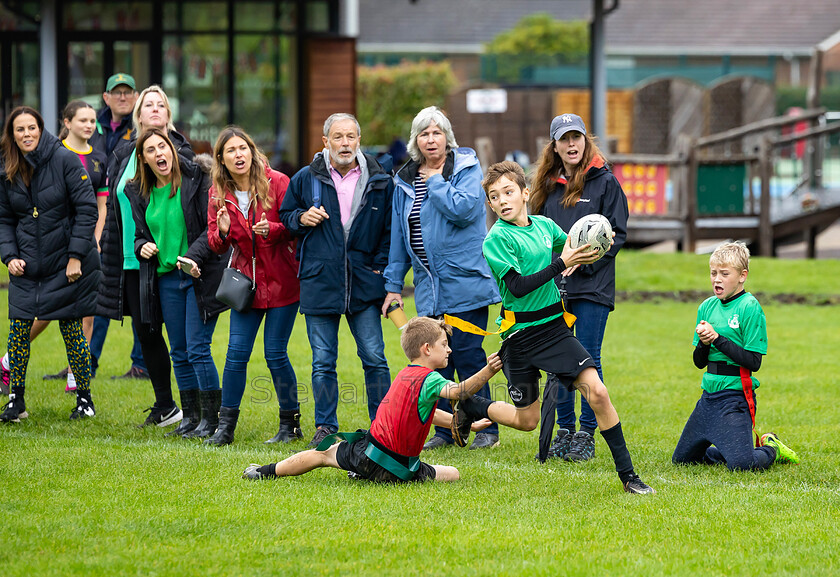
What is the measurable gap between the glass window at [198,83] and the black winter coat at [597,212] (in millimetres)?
13347

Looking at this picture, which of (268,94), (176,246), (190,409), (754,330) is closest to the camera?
(754,330)

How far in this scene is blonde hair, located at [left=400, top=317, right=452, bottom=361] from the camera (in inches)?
229

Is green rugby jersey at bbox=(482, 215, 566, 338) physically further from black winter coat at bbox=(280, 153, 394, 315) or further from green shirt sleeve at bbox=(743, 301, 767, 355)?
black winter coat at bbox=(280, 153, 394, 315)

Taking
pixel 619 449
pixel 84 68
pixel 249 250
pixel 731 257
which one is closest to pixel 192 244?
pixel 249 250

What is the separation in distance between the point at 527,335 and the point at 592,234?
0.63m

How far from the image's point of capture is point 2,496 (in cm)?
555

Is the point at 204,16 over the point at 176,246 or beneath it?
over

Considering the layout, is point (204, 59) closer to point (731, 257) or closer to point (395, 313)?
point (395, 313)

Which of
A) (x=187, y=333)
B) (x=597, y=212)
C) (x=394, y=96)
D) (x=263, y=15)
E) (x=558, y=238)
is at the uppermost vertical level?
(x=394, y=96)

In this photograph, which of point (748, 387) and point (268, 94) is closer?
point (748, 387)

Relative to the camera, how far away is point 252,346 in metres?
7.02

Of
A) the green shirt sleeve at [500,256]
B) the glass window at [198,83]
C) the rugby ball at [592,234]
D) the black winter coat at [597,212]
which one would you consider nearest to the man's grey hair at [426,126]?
the black winter coat at [597,212]

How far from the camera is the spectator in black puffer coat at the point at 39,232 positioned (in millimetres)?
7547

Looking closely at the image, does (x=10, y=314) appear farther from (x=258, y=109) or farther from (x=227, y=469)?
(x=258, y=109)
